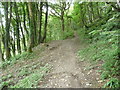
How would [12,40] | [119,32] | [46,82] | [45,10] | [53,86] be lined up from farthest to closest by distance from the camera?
1. [12,40]
2. [45,10]
3. [46,82]
4. [53,86]
5. [119,32]

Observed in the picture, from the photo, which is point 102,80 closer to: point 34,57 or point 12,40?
point 34,57

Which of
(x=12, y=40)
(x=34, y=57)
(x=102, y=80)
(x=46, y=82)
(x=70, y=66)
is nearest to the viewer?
(x=102, y=80)

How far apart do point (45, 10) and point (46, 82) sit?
389 inches

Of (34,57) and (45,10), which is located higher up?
(45,10)

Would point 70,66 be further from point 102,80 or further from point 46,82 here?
point 102,80

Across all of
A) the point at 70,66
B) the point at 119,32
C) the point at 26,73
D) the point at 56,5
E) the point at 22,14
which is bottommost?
the point at 26,73

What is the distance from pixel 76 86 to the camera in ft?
13.3

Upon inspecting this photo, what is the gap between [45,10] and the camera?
42.3 feet

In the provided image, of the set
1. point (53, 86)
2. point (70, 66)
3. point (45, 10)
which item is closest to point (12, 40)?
point (45, 10)

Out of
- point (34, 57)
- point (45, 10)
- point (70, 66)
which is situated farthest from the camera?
point (45, 10)

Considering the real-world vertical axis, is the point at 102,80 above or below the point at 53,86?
above

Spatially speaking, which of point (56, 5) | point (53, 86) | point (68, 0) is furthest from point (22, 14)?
point (53, 86)

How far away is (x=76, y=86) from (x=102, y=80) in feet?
2.95

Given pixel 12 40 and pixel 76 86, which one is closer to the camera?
pixel 76 86
